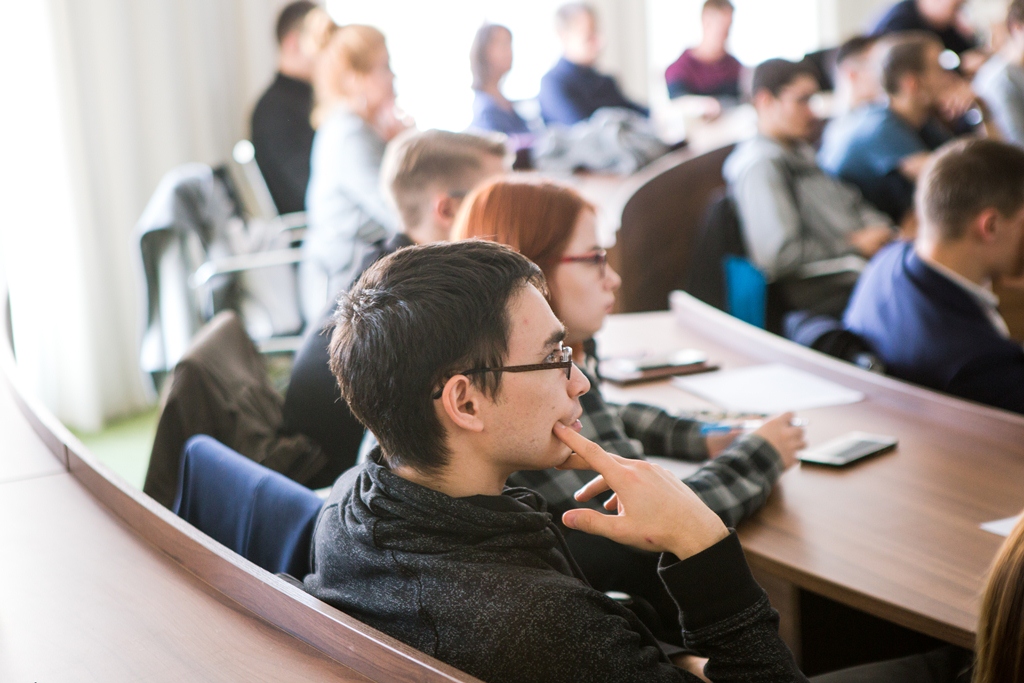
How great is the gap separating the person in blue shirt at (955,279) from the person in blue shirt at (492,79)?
2.92 metres

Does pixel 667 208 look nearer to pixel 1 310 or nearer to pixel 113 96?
pixel 113 96

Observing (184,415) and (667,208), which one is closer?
(184,415)

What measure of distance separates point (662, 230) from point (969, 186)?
185 cm

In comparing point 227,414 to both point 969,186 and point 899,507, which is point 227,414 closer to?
point 899,507

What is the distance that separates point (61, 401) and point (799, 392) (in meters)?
3.13

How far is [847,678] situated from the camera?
133 cm

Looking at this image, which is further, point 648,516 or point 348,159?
point 348,159

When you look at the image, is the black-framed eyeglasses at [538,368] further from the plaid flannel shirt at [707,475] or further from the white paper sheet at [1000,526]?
the white paper sheet at [1000,526]

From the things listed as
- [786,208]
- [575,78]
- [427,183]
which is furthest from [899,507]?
[575,78]

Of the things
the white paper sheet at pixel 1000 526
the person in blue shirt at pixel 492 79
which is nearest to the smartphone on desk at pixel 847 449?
the white paper sheet at pixel 1000 526

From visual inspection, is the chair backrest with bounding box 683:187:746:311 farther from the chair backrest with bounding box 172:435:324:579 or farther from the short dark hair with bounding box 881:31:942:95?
the chair backrest with bounding box 172:435:324:579

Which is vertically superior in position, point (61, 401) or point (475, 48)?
point (475, 48)

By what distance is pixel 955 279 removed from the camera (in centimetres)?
215

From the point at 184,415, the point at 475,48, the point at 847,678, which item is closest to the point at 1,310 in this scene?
the point at 184,415
